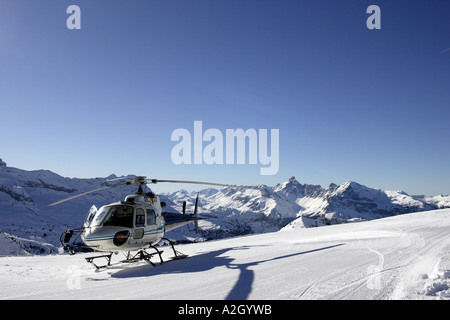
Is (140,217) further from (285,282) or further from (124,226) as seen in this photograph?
(285,282)

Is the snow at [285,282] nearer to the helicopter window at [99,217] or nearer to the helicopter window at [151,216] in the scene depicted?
the helicopter window at [99,217]

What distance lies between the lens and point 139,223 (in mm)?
10141

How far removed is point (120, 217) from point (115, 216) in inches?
7.4

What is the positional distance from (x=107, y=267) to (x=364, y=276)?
8.75 metres

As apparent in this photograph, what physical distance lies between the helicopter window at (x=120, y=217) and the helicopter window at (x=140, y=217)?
285 mm

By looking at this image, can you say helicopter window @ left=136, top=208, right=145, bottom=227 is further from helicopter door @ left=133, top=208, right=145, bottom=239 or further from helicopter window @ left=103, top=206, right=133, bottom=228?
helicopter window @ left=103, top=206, right=133, bottom=228

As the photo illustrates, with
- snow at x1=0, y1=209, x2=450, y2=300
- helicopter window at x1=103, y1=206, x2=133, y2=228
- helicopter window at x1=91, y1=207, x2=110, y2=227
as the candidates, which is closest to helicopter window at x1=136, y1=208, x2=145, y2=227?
helicopter window at x1=103, y1=206, x2=133, y2=228

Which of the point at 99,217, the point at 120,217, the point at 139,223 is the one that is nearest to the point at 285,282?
the point at 139,223

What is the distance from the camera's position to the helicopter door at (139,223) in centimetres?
995

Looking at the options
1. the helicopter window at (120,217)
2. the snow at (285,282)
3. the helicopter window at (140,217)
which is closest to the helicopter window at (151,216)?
the helicopter window at (140,217)

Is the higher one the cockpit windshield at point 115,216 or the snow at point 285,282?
the cockpit windshield at point 115,216

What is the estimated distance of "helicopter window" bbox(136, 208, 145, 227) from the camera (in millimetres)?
10095
